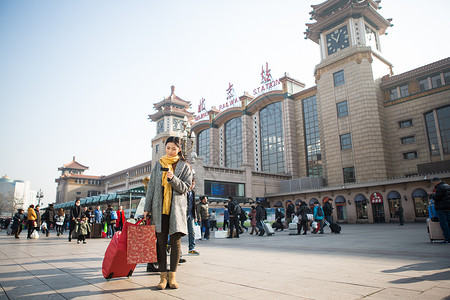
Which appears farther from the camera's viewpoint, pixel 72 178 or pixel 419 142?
pixel 72 178

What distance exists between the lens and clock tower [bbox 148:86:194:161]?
57.6m

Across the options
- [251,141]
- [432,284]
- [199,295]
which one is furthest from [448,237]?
[251,141]

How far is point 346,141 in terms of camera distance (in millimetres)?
32656

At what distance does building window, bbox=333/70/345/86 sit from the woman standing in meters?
33.8

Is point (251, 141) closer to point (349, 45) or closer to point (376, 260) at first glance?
point (349, 45)

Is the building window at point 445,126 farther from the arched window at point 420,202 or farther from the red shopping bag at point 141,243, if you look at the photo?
the red shopping bag at point 141,243

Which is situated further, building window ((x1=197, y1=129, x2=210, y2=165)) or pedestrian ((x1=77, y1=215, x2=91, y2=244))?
building window ((x1=197, y1=129, x2=210, y2=165))

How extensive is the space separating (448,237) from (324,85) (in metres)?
30.4

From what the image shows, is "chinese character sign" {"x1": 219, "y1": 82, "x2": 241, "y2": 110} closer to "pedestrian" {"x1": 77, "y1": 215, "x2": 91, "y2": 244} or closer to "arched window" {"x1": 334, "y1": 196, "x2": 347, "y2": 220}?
"arched window" {"x1": 334, "y1": 196, "x2": 347, "y2": 220}

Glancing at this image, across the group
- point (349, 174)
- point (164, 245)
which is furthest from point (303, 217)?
point (349, 174)

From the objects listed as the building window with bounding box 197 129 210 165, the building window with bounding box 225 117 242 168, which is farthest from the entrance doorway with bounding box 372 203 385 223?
the building window with bounding box 197 129 210 165

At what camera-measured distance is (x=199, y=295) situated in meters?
3.09

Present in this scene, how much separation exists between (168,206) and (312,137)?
1567 inches

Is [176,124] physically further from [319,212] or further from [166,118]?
[319,212]
